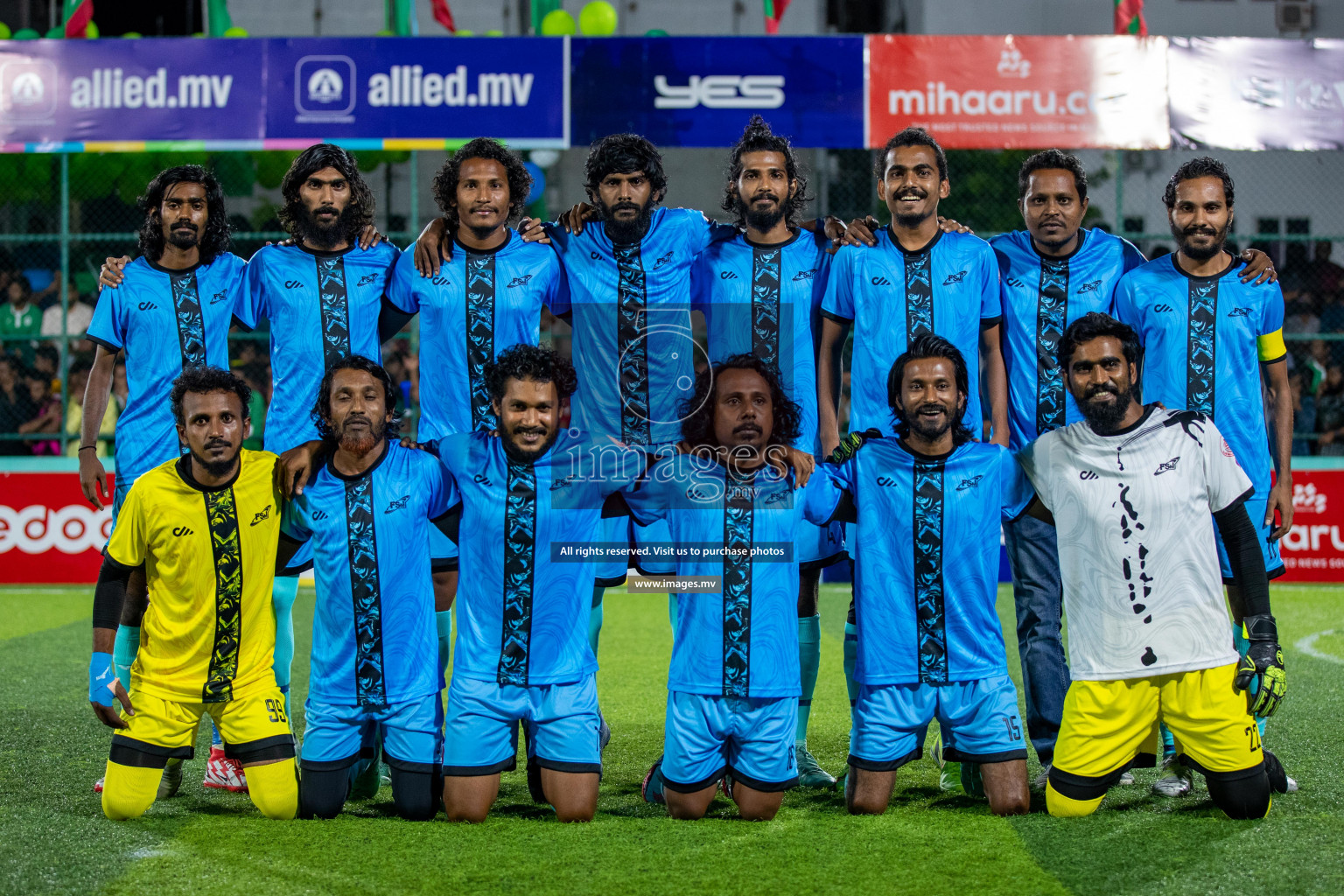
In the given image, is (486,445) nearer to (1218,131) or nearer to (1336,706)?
(1336,706)

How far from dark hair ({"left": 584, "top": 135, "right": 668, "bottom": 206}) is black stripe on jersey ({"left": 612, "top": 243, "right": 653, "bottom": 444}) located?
0.24 metres

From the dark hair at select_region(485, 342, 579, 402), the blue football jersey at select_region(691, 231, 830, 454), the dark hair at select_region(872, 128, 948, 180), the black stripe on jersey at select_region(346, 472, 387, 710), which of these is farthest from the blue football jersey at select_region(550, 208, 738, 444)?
Result: the black stripe on jersey at select_region(346, 472, 387, 710)

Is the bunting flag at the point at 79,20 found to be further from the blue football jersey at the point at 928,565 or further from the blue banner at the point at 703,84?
the blue football jersey at the point at 928,565

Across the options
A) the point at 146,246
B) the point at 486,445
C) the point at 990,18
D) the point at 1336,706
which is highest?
the point at 990,18

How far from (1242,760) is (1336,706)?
203cm

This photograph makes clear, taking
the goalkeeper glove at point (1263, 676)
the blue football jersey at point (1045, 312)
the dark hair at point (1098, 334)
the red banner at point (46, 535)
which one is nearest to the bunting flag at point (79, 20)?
the red banner at point (46, 535)

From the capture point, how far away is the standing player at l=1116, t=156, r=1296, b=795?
4.27 m

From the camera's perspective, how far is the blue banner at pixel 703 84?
354 inches

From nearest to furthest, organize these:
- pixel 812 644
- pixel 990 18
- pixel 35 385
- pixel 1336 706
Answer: pixel 812 644, pixel 1336 706, pixel 35 385, pixel 990 18

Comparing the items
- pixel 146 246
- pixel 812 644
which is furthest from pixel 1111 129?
pixel 146 246

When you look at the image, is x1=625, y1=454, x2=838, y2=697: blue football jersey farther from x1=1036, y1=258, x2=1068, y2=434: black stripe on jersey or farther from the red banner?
the red banner

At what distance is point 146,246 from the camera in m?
4.58

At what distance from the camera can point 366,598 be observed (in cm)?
388

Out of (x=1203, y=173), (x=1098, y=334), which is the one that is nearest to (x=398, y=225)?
(x=1203, y=173)
